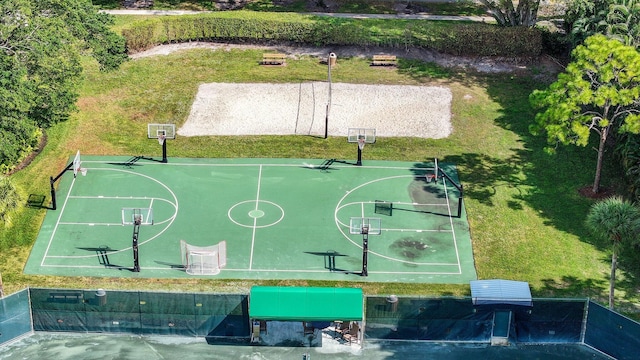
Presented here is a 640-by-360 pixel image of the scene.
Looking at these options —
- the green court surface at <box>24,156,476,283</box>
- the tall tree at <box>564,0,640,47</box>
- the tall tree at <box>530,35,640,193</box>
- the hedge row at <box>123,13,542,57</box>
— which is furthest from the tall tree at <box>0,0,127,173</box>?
the tall tree at <box>564,0,640,47</box>

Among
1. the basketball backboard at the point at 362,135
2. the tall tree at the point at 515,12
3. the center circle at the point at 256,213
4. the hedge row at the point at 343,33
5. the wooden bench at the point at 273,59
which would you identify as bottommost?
the center circle at the point at 256,213

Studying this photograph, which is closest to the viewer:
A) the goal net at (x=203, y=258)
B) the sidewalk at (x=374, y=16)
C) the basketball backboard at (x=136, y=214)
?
the goal net at (x=203, y=258)

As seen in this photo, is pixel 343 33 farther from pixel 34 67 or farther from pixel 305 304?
pixel 305 304

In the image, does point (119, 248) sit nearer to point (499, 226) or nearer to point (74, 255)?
point (74, 255)

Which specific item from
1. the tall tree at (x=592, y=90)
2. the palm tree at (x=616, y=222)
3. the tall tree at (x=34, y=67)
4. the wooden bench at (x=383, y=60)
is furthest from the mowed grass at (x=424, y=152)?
the tall tree at (x=592, y=90)

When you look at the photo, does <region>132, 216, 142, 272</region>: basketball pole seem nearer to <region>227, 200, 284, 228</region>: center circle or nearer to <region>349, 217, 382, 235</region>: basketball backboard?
<region>227, 200, 284, 228</region>: center circle

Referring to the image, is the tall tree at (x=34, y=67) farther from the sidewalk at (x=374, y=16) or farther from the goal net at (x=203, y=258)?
the sidewalk at (x=374, y=16)

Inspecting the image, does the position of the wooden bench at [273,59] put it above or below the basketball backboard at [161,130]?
above
